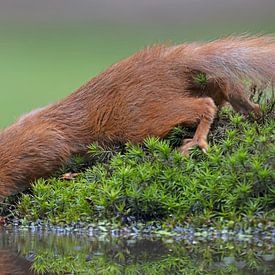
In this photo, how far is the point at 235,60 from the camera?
23.6ft

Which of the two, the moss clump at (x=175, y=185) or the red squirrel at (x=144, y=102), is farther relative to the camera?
the red squirrel at (x=144, y=102)

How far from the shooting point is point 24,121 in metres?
7.68

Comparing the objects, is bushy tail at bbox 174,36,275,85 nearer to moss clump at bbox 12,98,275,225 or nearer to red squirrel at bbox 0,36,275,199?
red squirrel at bbox 0,36,275,199

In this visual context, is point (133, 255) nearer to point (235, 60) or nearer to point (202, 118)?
point (202, 118)

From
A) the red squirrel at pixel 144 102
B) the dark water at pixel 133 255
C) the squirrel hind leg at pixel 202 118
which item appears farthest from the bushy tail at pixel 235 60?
the dark water at pixel 133 255

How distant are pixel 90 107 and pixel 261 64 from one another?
4.62 feet

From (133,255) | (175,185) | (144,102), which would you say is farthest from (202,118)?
(133,255)

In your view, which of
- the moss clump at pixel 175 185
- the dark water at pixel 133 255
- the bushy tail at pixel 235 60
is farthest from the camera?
the bushy tail at pixel 235 60

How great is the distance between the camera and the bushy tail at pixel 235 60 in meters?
7.16

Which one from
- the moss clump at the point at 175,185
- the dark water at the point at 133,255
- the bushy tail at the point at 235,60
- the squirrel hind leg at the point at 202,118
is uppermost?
the bushy tail at the point at 235,60

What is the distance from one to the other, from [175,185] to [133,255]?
102cm

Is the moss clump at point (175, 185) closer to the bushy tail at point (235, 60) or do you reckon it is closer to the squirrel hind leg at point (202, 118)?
the squirrel hind leg at point (202, 118)

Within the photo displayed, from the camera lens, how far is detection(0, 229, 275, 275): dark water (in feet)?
17.3

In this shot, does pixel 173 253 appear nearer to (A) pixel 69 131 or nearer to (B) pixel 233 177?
(B) pixel 233 177
